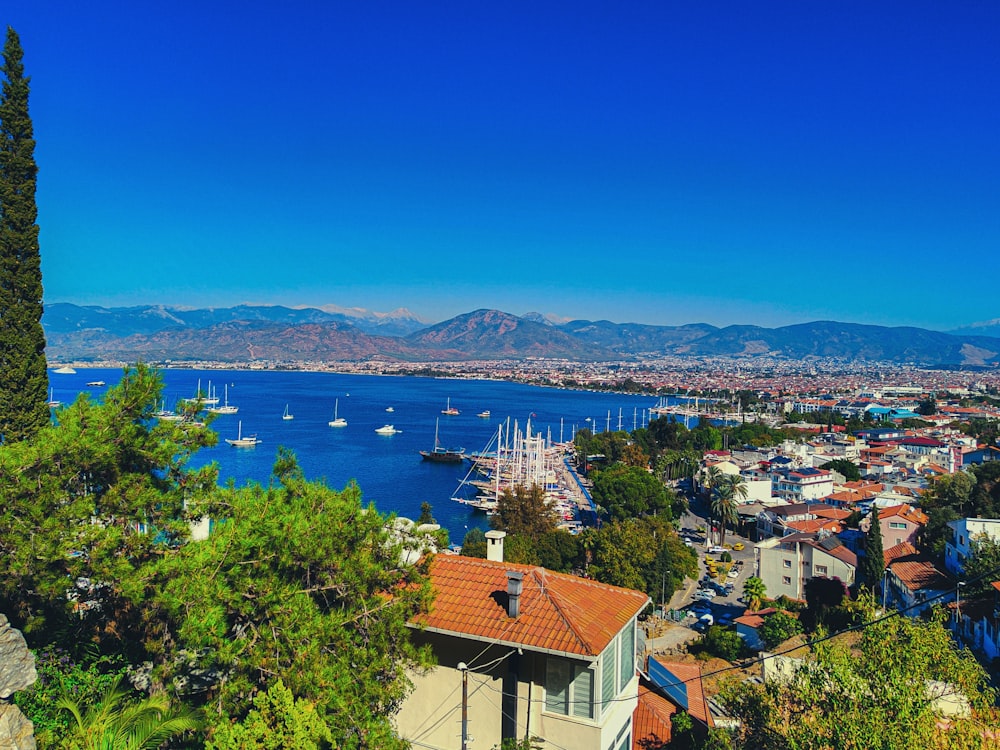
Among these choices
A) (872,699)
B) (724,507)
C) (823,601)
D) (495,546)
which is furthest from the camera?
(724,507)

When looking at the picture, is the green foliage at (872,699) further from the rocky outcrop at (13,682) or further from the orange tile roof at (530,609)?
the rocky outcrop at (13,682)

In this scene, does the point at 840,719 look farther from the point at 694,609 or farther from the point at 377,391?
the point at 377,391

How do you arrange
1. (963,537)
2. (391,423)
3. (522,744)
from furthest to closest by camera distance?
(391,423)
(963,537)
(522,744)

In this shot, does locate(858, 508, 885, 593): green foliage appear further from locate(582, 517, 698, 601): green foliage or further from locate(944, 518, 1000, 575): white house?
locate(582, 517, 698, 601): green foliage

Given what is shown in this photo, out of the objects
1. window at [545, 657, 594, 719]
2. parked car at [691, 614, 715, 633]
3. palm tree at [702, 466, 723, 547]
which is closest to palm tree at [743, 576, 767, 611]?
parked car at [691, 614, 715, 633]

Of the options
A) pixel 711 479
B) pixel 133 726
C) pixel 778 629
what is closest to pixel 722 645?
pixel 778 629

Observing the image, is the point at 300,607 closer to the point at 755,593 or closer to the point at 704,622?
the point at 704,622
